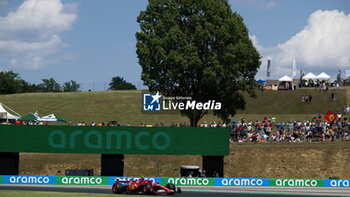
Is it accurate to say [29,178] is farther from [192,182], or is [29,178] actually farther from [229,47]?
[229,47]

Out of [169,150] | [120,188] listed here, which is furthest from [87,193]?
[169,150]

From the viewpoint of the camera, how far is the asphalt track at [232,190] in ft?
117

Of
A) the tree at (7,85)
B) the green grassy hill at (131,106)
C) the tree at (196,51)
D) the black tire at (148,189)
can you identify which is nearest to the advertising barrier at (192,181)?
the black tire at (148,189)

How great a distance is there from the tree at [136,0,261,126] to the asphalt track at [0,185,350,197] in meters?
16.4

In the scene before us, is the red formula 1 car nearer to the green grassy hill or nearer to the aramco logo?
the aramco logo

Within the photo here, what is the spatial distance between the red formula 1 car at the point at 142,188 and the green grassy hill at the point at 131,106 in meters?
37.5

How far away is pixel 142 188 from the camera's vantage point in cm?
3441

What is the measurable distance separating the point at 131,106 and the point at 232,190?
51.6 meters

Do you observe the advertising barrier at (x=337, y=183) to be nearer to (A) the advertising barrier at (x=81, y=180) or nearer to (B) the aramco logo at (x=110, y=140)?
(B) the aramco logo at (x=110, y=140)

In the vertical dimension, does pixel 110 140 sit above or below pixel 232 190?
above

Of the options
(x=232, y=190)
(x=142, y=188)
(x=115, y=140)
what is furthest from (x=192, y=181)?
(x=142, y=188)

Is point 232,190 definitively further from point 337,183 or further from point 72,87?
point 72,87

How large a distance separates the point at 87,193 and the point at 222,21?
A: 26488 mm

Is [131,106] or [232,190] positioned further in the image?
[131,106]
